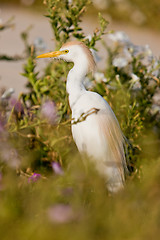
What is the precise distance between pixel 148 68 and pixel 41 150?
802 millimetres

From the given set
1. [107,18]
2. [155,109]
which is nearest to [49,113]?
[155,109]

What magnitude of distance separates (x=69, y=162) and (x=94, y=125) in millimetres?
236

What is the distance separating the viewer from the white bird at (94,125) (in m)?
1.66

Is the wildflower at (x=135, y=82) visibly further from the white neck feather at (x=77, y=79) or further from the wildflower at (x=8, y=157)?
the wildflower at (x=8, y=157)

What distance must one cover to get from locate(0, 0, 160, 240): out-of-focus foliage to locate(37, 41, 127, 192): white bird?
102 millimetres

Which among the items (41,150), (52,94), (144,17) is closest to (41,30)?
(144,17)

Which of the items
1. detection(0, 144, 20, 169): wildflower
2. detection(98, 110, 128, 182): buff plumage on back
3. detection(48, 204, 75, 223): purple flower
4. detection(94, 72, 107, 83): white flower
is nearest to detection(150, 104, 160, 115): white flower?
detection(94, 72, 107, 83): white flower

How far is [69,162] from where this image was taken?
1791mm

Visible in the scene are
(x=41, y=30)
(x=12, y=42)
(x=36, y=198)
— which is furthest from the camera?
(x=41, y=30)

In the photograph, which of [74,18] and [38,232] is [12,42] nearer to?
[74,18]

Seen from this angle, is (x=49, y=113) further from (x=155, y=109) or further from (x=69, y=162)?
(x=155, y=109)

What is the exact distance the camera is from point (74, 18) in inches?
76.6

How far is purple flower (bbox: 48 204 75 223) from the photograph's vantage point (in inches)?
33.9

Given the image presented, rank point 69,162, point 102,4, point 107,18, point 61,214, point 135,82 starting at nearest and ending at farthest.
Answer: point 61,214 → point 69,162 → point 135,82 → point 107,18 → point 102,4
